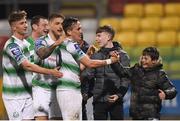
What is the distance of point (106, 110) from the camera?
11.2 meters

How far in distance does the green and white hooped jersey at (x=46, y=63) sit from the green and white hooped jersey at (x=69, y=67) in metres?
0.32

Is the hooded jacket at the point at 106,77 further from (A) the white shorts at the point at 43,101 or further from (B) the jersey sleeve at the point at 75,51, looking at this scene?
(B) the jersey sleeve at the point at 75,51

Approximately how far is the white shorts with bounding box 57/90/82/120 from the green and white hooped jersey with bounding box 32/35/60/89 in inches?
18.8

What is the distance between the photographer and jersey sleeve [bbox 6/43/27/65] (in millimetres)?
10219

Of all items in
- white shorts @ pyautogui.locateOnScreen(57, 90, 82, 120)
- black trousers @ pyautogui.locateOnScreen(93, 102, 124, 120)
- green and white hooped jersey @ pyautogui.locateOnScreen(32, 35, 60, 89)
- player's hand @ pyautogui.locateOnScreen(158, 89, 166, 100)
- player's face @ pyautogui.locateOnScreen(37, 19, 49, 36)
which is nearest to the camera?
white shorts @ pyautogui.locateOnScreen(57, 90, 82, 120)

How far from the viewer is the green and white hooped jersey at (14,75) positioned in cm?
1034

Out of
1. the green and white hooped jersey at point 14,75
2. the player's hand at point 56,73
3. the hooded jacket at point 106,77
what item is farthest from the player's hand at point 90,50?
the green and white hooped jersey at point 14,75

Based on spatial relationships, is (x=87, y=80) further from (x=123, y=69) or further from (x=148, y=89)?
(x=148, y=89)

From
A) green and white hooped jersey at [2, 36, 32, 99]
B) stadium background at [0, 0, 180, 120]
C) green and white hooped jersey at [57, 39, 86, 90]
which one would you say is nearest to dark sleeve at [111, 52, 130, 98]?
green and white hooped jersey at [57, 39, 86, 90]

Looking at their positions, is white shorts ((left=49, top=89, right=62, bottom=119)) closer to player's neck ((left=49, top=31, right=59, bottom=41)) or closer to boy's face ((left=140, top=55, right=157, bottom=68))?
player's neck ((left=49, top=31, right=59, bottom=41))

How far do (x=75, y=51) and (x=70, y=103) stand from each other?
672mm

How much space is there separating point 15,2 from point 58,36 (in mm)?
9375

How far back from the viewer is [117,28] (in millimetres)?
20281

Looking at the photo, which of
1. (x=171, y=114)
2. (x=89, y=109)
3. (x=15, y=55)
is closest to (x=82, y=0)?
(x=171, y=114)
